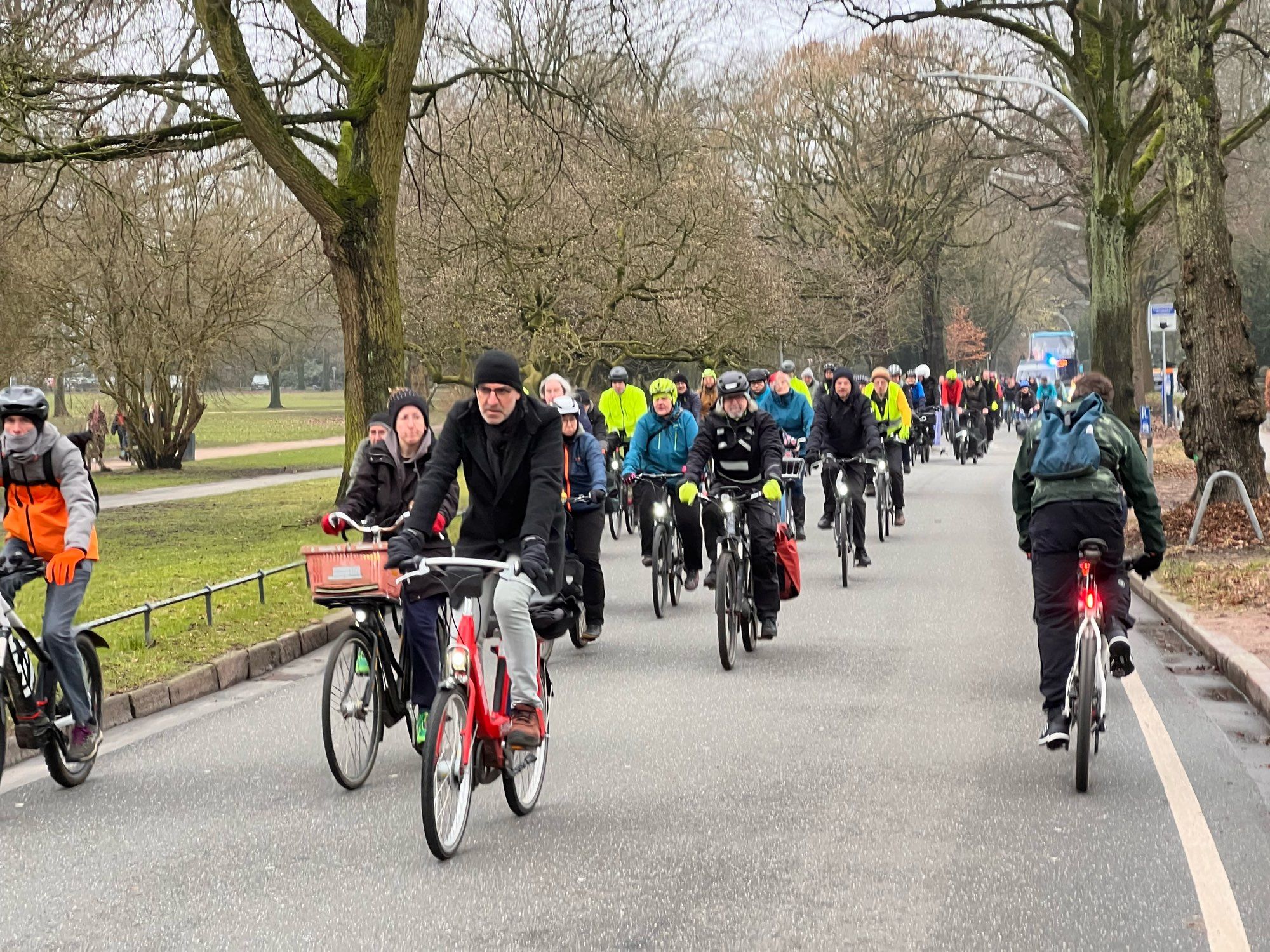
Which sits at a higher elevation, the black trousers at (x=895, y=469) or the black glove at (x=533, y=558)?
the black glove at (x=533, y=558)

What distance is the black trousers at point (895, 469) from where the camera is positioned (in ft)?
63.9

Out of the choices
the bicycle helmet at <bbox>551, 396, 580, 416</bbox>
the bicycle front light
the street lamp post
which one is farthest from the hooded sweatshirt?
the street lamp post

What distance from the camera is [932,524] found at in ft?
66.6

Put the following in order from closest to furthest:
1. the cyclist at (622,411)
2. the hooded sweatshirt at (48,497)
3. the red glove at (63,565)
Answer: the red glove at (63,565) → the hooded sweatshirt at (48,497) → the cyclist at (622,411)

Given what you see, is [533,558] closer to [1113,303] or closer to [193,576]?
[193,576]

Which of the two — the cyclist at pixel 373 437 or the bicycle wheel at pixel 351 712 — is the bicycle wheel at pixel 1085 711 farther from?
the cyclist at pixel 373 437

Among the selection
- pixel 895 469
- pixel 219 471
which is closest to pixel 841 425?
pixel 895 469

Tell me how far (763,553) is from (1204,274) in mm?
7927

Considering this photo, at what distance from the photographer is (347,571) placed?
7.08 metres

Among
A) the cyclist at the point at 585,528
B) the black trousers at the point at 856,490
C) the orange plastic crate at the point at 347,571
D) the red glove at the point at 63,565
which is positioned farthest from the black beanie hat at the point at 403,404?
the black trousers at the point at 856,490

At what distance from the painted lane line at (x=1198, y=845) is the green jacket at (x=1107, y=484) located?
0.91 m

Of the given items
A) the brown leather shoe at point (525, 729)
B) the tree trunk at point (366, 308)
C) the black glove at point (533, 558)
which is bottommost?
the brown leather shoe at point (525, 729)

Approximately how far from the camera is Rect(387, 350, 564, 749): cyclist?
6242 mm

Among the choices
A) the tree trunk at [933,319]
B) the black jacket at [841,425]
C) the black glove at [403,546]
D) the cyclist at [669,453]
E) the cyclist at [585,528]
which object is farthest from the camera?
the tree trunk at [933,319]
